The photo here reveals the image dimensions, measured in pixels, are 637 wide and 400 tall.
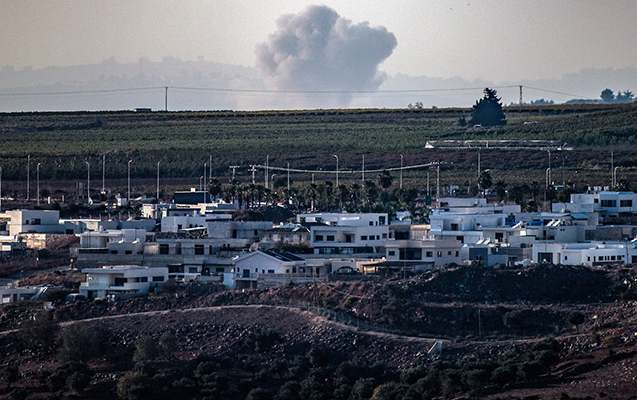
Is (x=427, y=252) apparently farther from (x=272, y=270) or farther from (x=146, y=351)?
(x=146, y=351)

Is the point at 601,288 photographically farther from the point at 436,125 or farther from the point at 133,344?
the point at 436,125

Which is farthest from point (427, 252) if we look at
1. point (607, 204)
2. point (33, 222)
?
point (33, 222)

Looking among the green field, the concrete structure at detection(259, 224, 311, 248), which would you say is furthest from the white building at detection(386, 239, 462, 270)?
the green field

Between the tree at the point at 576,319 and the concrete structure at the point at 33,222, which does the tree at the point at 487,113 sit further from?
the tree at the point at 576,319

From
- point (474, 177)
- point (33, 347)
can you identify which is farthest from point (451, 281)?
point (474, 177)

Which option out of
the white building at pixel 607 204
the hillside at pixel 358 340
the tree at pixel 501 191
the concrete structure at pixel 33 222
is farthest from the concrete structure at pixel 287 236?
the tree at pixel 501 191

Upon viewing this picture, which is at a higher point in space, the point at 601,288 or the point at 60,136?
the point at 60,136
